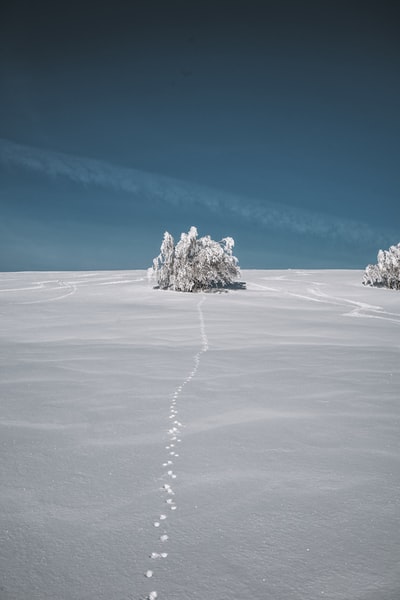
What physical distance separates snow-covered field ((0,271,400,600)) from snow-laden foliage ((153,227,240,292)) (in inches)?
698

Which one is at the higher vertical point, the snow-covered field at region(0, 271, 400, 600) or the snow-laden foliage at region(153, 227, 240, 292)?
the snow-laden foliage at region(153, 227, 240, 292)

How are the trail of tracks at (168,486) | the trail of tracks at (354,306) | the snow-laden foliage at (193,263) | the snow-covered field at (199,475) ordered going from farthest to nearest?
the snow-laden foliage at (193,263), the trail of tracks at (354,306), the trail of tracks at (168,486), the snow-covered field at (199,475)

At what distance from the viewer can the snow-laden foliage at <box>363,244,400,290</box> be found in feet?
98.4

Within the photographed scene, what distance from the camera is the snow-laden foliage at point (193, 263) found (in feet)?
87.9

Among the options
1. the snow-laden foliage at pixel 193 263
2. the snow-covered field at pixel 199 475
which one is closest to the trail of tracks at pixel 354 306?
the snow-laden foliage at pixel 193 263

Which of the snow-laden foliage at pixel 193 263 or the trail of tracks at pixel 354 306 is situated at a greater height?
the snow-laden foliage at pixel 193 263

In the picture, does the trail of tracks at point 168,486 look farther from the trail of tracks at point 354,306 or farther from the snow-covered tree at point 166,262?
the snow-covered tree at point 166,262

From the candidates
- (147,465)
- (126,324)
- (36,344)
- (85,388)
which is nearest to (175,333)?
(126,324)

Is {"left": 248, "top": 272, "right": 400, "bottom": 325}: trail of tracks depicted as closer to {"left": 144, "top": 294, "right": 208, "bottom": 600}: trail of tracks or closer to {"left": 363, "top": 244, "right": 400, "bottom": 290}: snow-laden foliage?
{"left": 363, "top": 244, "right": 400, "bottom": 290}: snow-laden foliage

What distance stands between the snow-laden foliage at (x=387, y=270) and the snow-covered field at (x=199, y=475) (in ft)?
76.1

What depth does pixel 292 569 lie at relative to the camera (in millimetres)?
2564

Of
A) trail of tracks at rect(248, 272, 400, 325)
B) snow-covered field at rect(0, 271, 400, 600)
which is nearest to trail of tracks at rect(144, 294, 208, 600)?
snow-covered field at rect(0, 271, 400, 600)

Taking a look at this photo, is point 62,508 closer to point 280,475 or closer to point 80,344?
point 280,475

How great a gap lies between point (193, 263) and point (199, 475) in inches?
939
